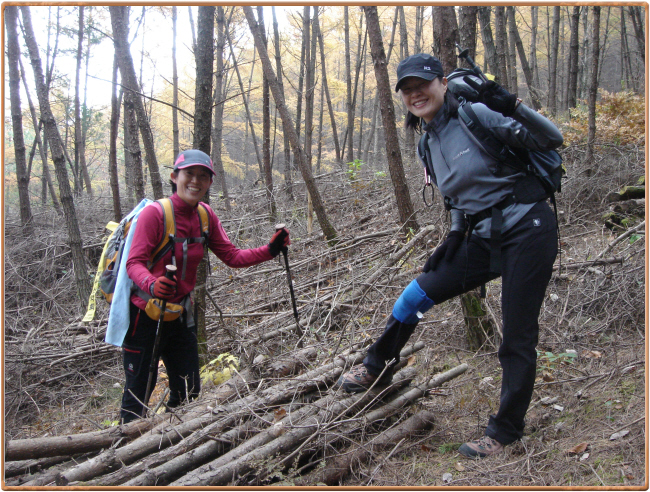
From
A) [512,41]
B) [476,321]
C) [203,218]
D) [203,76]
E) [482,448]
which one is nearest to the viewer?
[482,448]

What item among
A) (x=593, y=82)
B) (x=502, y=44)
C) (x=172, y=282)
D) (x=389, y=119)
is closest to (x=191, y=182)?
(x=172, y=282)

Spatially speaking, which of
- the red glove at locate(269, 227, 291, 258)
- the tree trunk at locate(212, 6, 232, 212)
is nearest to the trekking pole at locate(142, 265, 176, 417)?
the red glove at locate(269, 227, 291, 258)

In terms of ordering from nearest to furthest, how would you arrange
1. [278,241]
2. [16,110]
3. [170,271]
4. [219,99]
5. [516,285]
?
[516,285] < [170,271] < [278,241] < [16,110] < [219,99]

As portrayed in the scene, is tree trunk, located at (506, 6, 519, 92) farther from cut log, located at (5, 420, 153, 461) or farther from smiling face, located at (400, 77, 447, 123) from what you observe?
cut log, located at (5, 420, 153, 461)

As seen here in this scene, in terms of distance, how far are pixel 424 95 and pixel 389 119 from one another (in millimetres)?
4491

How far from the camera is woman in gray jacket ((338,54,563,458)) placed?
8.17 feet

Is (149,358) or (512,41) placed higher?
(512,41)

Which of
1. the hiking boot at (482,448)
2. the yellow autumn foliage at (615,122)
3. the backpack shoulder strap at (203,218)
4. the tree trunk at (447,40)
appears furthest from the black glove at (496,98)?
the yellow autumn foliage at (615,122)

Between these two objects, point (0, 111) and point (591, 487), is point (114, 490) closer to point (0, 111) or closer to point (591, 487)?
point (0, 111)

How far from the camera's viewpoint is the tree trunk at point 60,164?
664 cm

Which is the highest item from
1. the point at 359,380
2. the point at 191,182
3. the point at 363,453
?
the point at 191,182

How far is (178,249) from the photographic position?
3396mm

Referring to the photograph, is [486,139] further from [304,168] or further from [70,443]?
[304,168]

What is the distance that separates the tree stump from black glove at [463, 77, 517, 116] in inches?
80.1
